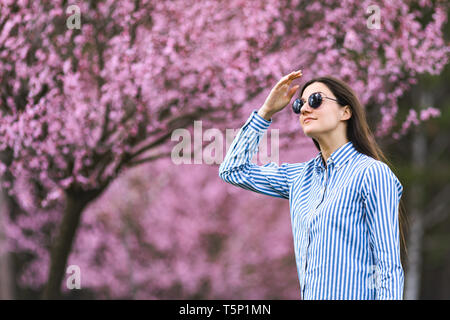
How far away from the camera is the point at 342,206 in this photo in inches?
110

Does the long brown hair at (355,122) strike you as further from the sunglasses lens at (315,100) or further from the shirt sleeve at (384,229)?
the shirt sleeve at (384,229)

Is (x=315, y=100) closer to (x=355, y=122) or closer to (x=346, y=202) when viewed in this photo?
(x=355, y=122)

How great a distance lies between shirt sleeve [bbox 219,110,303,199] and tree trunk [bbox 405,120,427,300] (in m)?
11.2

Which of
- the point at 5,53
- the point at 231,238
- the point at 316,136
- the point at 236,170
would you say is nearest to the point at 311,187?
the point at 316,136

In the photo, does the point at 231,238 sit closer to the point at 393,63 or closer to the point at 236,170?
the point at 393,63

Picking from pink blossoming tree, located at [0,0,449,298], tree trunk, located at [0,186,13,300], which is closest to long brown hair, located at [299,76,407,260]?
pink blossoming tree, located at [0,0,449,298]

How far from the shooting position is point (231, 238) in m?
14.0

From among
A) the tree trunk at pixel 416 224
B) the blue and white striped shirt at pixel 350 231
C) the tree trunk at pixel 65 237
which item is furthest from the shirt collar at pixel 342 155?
the tree trunk at pixel 416 224

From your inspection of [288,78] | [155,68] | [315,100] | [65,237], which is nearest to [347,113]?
[315,100]

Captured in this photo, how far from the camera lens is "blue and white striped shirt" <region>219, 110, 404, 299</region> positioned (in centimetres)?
265

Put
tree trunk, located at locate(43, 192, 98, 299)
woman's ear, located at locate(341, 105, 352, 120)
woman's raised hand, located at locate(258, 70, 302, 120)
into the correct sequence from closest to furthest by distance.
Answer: woman's ear, located at locate(341, 105, 352, 120) < woman's raised hand, located at locate(258, 70, 302, 120) < tree trunk, located at locate(43, 192, 98, 299)

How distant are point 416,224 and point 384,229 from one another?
45.0ft

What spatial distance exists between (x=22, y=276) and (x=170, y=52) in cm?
763

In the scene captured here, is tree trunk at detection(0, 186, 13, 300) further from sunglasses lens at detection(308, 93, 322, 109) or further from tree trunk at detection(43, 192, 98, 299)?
sunglasses lens at detection(308, 93, 322, 109)
